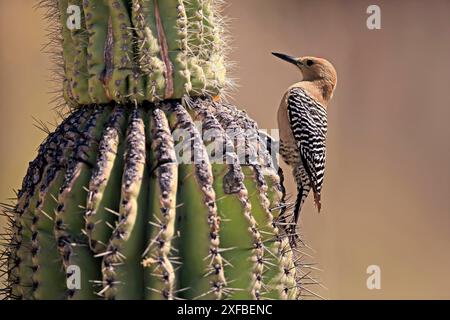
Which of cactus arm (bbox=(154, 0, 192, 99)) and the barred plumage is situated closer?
cactus arm (bbox=(154, 0, 192, 99))

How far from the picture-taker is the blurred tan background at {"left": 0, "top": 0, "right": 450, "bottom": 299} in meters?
6.45

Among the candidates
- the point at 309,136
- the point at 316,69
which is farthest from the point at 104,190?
the point at 316,69

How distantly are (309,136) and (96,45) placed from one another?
1913 millimetres

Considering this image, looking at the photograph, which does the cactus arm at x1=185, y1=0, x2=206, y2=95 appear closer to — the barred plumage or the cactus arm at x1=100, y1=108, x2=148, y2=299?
the cactus arm at x1=100, y1=108, x2=148, y2=299

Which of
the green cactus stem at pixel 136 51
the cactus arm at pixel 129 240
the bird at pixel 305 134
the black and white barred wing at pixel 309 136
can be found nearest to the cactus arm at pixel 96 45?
the green cactus stem at pixel 136 51

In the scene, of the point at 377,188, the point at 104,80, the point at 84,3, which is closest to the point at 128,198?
the point at 104,80

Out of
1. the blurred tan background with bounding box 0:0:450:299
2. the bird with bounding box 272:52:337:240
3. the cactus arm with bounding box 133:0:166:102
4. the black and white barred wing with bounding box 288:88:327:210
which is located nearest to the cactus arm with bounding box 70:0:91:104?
the cactus arm with bounding box 133:0:166:102

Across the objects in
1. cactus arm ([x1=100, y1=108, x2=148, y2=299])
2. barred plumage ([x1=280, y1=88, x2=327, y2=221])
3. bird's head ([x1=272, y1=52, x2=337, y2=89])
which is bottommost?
cactus arm ([x1=100, y1=108, x2=148, y2=299])

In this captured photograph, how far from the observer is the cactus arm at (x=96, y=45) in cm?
283

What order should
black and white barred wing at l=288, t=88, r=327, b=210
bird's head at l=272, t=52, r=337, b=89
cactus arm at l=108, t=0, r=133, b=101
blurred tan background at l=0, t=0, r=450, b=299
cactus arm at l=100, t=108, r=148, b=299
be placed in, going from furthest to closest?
blurred tan background at l=0, t=0, r=450, b=299 → bird's head at l=272, t=52, r=337, b=89 → black and white barred wing at l=288, t=88, r=327, b=210 → cactus arm at l=108, t=0, r=133, b=101 → cactus arm at l=100, t=108, r=148, b=299

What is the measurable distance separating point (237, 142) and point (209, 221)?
30 cm

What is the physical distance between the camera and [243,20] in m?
6.46

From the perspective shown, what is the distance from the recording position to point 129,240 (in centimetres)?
260
